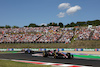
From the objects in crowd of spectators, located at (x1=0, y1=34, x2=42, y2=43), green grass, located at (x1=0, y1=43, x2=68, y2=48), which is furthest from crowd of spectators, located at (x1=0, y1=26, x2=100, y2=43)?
green grass, located at (x1=0, y1=43, x2=68, y2=48)

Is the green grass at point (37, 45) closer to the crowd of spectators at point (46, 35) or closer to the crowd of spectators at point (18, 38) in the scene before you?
the crowd of spectators at point (46, 35)

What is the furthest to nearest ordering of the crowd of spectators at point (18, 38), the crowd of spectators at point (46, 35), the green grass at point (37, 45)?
the crowd of spectators at point (18, 38)
the crowd of spectators at point (46, 35)
the green grass at point (37, 45)

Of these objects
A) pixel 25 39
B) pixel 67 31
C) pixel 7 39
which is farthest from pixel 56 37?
pixel 7 39

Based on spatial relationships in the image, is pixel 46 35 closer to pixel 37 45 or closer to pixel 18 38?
pixel 37 45

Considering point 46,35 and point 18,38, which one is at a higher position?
point 46,35

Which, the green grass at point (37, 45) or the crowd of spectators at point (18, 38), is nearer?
the green grass at point (37, 45)

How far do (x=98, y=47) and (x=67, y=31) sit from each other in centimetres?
1645

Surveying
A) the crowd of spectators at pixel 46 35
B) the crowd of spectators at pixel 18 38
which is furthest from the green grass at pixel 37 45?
the crowd of spectators at pixel 18 38

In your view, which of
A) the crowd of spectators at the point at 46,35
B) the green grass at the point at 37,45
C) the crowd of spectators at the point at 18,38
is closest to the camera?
the green grass at the point at 37,45

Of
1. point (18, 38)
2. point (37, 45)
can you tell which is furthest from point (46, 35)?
point (18, 38)

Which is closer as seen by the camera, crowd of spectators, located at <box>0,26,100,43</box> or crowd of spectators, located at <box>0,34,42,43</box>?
crowd of spectators, located at <box>0,26,100,43</box>

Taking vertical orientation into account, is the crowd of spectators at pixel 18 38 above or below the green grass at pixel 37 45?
above

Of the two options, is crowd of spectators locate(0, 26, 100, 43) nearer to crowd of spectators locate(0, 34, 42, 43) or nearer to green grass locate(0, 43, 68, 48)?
crowd of spectators locate(0, 34, 42, 43)

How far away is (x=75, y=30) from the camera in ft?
160
